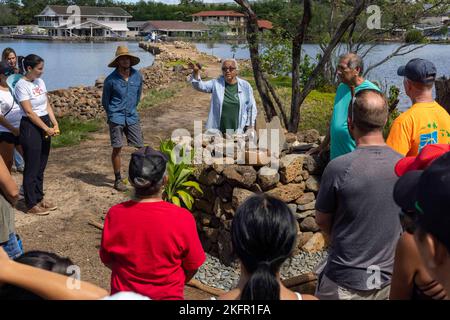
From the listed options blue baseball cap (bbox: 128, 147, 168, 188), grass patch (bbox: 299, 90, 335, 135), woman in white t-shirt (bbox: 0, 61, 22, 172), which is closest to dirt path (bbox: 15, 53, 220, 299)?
woman in white t-shirt (bbox: 0, 61, 22, 172)

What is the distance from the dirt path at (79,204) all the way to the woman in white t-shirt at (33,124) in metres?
0.39

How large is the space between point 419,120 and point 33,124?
436cm

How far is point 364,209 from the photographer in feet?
9.77

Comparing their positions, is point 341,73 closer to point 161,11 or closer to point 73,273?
point 73,273

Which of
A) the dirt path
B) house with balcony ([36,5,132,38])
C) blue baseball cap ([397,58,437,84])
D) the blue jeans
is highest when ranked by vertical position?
house with balcony ([36,5,132,38])

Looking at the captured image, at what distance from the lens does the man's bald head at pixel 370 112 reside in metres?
3.03

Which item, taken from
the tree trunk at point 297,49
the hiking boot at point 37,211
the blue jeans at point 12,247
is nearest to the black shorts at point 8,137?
the hiking boot at point 37,211

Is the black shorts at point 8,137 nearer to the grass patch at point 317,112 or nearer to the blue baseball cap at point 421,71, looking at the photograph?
the blue baseball cap at point 421,71

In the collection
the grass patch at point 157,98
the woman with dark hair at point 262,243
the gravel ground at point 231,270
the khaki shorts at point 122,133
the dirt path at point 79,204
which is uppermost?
the woman with dark hair at point 262,243

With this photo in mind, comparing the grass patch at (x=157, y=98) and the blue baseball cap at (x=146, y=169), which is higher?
the blue baseball cap at (x=146, y=169)

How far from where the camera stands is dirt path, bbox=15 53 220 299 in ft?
19.2

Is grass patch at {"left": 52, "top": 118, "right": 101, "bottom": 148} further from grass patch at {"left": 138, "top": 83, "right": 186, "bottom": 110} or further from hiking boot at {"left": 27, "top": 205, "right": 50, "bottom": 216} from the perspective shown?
hiking boot at {"left": 27, "top": 205, "right": 50, "bottom": 216}

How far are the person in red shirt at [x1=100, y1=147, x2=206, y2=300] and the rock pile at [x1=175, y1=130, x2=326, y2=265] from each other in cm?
282
